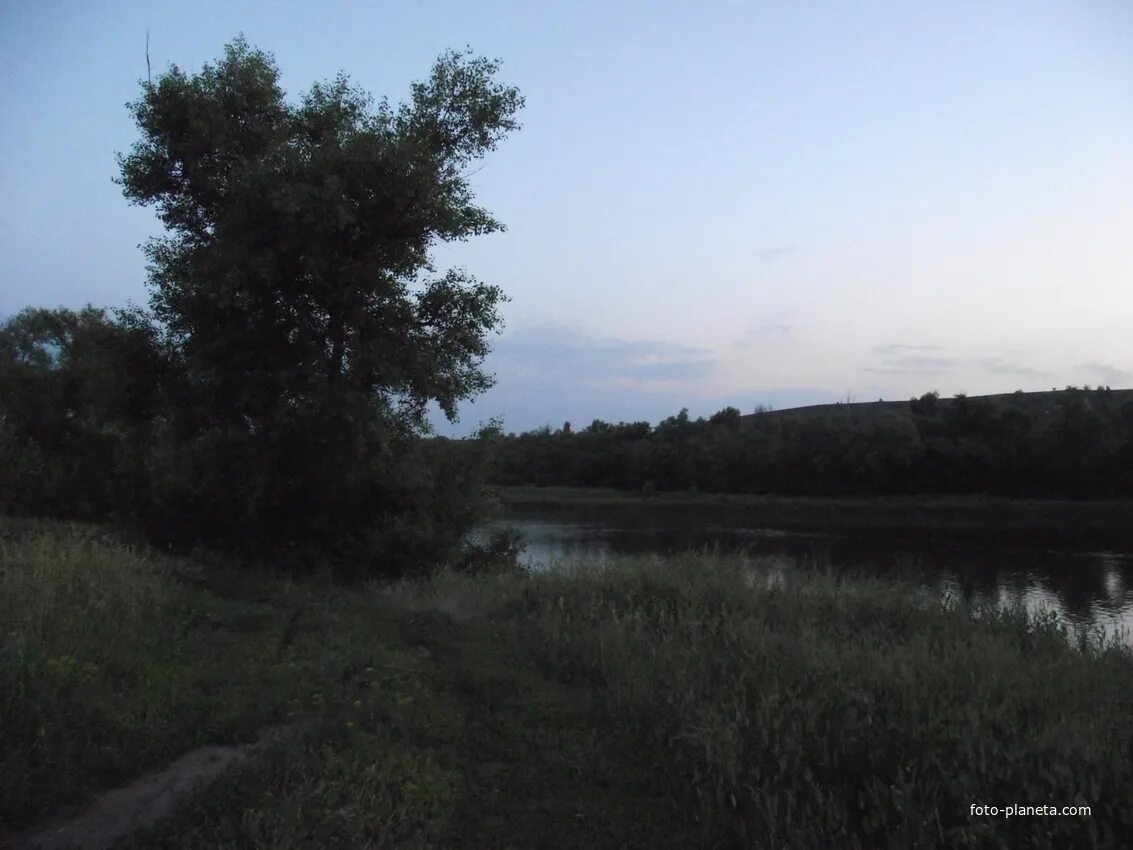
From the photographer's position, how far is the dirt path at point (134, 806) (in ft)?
13.1

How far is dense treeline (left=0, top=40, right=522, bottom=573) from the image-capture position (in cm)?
1472

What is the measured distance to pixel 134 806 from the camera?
4363 mm

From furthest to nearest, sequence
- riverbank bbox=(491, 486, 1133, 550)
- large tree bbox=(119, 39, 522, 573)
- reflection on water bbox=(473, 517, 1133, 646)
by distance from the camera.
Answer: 1. riverbank bbox=(491, 486, 1133, 550)
2. reflection on water bbox=(473, 517, 1133, 646)
3. large tree bbox=(119, 39, 522, 573)

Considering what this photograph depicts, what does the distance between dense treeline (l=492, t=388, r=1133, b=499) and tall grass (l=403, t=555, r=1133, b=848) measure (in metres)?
34.6

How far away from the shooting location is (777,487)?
64625 millimetres

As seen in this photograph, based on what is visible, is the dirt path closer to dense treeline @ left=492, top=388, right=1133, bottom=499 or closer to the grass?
the grass

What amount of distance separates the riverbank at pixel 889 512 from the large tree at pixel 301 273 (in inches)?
802

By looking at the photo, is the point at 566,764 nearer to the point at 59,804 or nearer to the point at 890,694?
the point at 890,694

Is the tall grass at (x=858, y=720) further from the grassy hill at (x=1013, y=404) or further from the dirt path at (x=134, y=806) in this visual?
the grassy hill at (x=1013, y=404)

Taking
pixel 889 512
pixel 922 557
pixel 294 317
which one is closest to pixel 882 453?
pixel 889 512

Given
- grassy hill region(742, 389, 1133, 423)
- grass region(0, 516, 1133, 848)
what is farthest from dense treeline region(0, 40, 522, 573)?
grassy hill region(742, 389, 1133, 423)

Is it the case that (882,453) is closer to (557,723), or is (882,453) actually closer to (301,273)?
(301,273)

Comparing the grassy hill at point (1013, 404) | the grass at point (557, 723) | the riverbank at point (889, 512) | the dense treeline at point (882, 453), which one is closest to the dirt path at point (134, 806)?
the grass at point (557, 723)

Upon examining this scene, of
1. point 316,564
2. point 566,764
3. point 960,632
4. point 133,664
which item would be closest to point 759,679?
point 566,764
